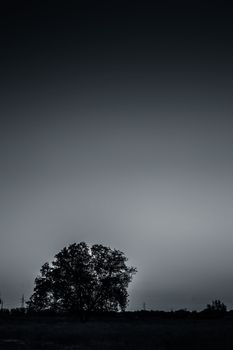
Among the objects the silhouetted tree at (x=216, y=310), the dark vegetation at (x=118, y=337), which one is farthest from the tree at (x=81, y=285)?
the silhouetted tree at (x=216, y=310)

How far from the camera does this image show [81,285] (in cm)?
5331

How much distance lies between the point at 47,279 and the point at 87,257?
5702 mm

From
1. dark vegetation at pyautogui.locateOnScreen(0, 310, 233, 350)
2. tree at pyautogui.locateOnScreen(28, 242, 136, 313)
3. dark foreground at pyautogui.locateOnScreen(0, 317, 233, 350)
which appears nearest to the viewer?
dark foreground at pyautogui.locateOnScreen(0, 317, 233, 350)

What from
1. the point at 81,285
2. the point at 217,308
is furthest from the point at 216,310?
the point at 81,285

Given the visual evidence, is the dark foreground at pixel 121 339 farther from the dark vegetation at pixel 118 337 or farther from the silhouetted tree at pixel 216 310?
the silhouetted tree at pixel 216 310

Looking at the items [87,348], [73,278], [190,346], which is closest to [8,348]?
[87,348]

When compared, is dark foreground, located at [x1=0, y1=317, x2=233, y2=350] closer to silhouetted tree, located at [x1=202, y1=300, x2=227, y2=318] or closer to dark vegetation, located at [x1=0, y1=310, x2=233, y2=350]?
dark vegetation, located at [x1=0, y1=310, x2=233, y2=350]

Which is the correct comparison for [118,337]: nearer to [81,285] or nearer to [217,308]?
[81,285]

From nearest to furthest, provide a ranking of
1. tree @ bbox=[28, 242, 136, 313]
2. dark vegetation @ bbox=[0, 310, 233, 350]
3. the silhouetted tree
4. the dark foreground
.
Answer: the dark foreground < dark vegetation @ bbox=[0, 310, 233, 350] < tree @ bbox=[28, 242, 136, 313] < the silhouetted tree

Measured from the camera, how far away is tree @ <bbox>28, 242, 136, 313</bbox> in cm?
5338

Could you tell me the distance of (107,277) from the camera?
177 ft

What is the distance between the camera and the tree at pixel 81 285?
53.4m

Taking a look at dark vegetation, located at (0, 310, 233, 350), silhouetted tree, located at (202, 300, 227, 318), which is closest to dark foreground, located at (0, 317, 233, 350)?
dark vegetation, located at (0, 310, 233, 350)

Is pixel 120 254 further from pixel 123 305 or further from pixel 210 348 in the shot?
pixel 210 348
